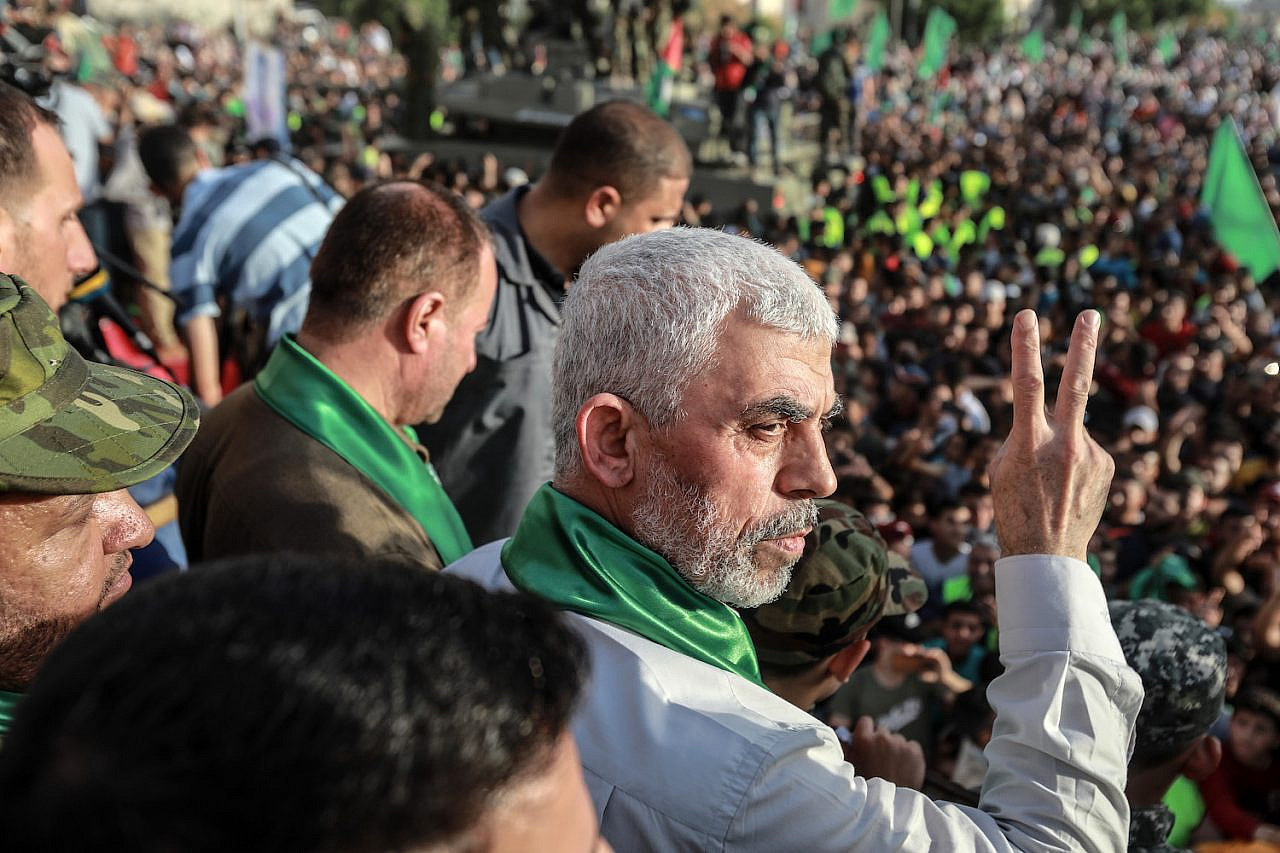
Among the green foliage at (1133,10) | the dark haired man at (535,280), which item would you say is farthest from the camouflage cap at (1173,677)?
the green foliage at (1133,10)

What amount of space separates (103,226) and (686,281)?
5244mm

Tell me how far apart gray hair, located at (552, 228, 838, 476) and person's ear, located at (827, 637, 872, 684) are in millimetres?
636

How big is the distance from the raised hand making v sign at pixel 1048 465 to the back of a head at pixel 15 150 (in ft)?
6.18

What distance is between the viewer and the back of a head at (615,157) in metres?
3.33

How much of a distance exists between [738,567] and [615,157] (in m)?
2.08

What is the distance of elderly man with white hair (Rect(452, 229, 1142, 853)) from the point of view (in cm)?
121

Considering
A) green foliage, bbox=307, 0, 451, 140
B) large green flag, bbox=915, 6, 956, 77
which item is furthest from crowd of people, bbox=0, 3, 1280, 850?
large green flag, bbox=915, 6, 956, 77

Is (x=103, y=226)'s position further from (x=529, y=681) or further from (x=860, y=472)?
(x=529, y=681)

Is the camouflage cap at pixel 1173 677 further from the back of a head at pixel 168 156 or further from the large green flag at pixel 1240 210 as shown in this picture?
the large green flag at pixel 1240 210

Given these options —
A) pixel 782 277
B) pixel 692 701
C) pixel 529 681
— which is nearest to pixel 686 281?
pixel 782 277

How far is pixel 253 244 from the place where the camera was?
4184mm

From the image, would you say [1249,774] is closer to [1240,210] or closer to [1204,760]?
[1204,760]

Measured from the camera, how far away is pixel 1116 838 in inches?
52.1

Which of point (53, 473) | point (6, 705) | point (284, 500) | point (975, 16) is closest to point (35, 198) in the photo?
point (284, 500)
